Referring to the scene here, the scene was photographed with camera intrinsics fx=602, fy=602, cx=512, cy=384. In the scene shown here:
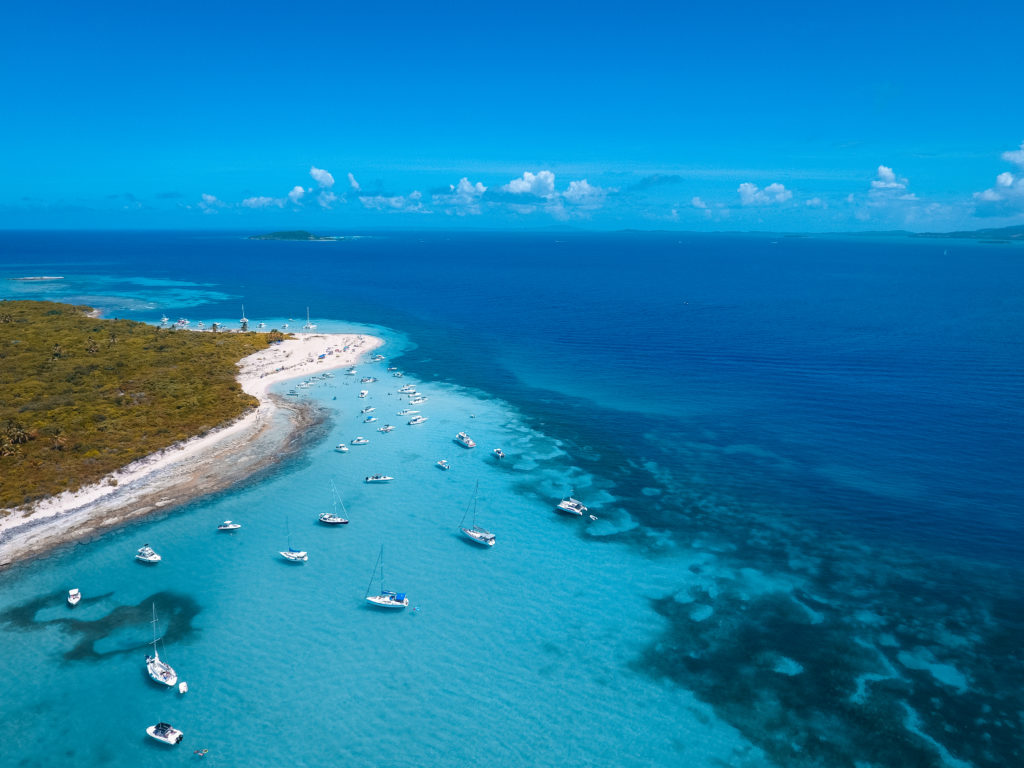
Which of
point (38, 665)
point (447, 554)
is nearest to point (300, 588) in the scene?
point (447, 554)

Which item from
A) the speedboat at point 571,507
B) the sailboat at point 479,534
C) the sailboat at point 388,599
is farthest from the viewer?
the speedboat at point 571,507

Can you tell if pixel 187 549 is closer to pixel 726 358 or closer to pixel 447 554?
pixel 447 554

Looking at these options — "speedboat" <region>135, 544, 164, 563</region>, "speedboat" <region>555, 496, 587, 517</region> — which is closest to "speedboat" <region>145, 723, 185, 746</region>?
"speedboat" <region>135, 544, 164, 563</region>

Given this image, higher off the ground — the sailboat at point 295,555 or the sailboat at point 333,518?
the sailboat at point 333,518

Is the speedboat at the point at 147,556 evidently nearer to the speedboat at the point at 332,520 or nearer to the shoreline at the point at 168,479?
the shoreline at the point at 168,479

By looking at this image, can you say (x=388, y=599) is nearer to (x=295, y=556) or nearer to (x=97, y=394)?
(x=295, y=556)

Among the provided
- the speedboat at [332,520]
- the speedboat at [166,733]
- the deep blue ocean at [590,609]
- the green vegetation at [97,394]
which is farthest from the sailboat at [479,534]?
the green vegetation at [97,394]

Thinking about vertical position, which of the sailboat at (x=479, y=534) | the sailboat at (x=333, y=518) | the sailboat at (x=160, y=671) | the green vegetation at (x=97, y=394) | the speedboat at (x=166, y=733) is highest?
the green vegetation at (x=97, y=394)
